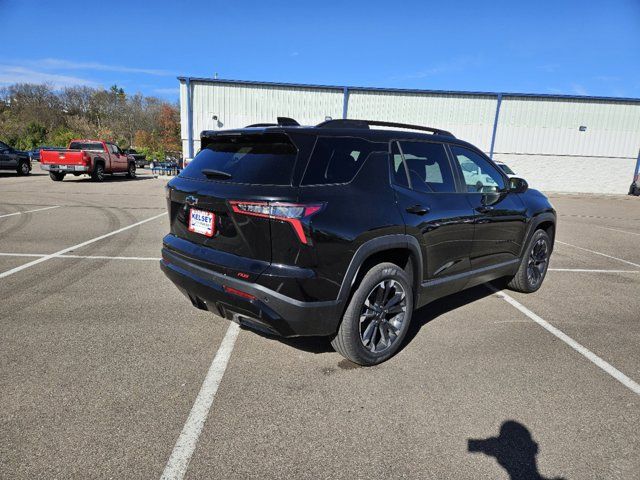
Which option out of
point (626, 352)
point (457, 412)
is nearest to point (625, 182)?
point (626, 352)

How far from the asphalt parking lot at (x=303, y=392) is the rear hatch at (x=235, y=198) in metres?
0.90

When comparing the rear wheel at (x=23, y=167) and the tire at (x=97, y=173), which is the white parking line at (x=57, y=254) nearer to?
the tire at (x=97, y=173)

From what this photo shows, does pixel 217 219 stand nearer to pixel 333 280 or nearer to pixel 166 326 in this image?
pixel 333 280

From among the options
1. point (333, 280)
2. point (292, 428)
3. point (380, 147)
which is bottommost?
point (292, 428)

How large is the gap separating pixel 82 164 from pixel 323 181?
1823cm

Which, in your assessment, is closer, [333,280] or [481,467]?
[481,467]

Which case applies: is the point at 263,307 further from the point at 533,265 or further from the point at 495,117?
the point at 495,117

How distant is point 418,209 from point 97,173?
1937cm

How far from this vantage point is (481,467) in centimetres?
210

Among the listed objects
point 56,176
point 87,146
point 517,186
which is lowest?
point 56,176

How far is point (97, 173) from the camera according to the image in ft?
61.2

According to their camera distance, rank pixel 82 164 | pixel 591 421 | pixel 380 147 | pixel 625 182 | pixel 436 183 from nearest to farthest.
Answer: pixel 591 421 < pixel 380 147 < pixel 436 183 < pixel 82 164 < pixel 625 182

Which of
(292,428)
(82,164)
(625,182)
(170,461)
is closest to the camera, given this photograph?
(170,461)

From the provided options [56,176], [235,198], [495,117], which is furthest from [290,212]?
[495,117]
